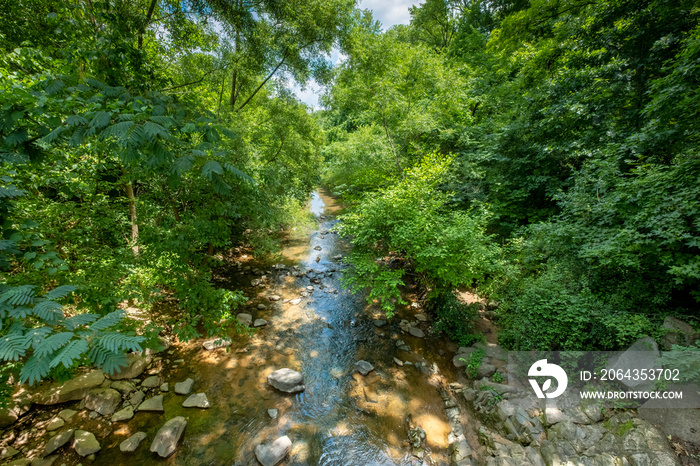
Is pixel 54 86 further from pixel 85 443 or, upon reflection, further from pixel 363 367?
pixel 363 367

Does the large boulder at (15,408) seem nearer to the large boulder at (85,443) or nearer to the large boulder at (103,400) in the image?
the large boulder at (103,400)

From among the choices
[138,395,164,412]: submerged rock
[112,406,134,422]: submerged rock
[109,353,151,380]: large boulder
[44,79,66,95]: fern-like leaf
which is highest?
[44,79,66,95]: fern-like leaf

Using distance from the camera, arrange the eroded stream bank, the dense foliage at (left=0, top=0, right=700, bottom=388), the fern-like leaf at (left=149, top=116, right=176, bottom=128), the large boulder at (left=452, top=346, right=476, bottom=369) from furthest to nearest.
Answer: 1. the large boulder at (left=452, top=346, right=476, bottom=369)
2. the eroded stream bank
3. the dense foliage at (left=0, top=0, right=700, bottom=388)
4. the fern-like leaf at (left=149, top=116, right=176, bottom=128)

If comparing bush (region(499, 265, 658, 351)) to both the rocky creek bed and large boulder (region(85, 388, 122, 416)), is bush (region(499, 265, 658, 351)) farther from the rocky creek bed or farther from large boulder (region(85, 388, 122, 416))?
large boulder (region(85, 388, 122, 416))

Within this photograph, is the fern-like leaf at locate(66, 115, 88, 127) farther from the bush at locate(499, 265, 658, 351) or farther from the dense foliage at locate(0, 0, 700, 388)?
the bush at locate(499, 265, 658, 351)

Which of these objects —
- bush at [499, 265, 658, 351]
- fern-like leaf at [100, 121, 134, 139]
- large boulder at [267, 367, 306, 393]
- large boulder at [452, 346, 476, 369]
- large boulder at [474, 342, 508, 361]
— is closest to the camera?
fern-like leaf at [100, 121, 134, 139]

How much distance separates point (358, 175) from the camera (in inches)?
340

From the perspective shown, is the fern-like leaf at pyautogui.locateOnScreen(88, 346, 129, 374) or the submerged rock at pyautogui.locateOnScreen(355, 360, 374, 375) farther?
the submerged rock at pyautogui.locateOnScreen(355, 360, 374, 375)

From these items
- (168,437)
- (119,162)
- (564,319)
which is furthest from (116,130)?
(564,319)

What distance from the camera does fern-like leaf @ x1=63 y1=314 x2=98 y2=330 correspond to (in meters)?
1.19

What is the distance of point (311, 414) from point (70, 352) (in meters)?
3.99

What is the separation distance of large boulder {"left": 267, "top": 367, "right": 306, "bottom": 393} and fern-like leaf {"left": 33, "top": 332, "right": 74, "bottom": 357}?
4.07m

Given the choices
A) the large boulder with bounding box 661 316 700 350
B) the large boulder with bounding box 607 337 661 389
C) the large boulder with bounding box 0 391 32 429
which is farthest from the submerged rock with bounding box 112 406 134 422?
the large boulder with bounding box 661 316 700 350

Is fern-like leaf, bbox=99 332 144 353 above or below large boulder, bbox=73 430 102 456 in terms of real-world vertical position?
above
